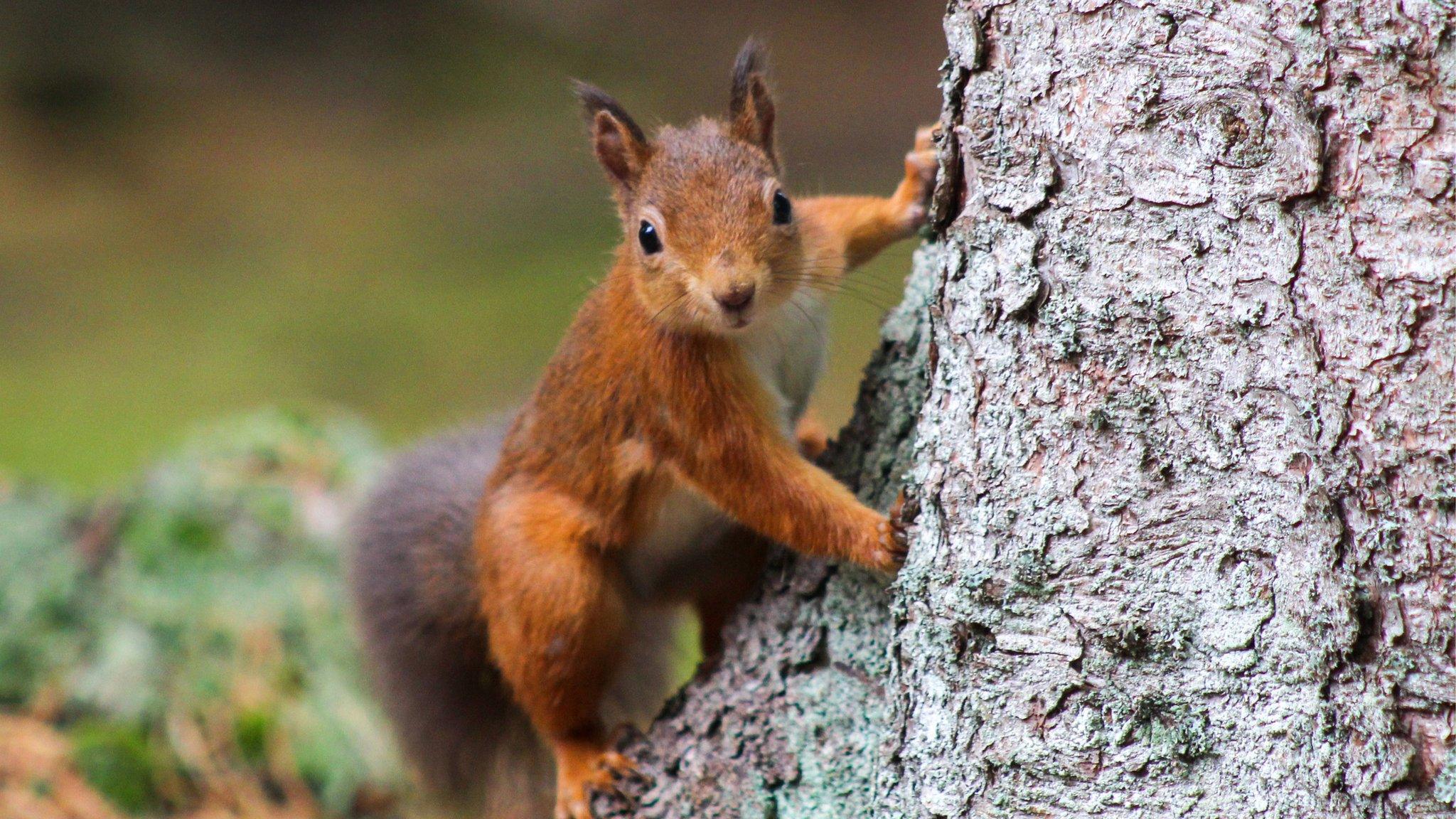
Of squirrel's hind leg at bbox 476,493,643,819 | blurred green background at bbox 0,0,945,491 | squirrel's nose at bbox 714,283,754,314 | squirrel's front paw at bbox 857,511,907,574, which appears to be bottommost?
squirrel's hind leg at bbox 476,493,643,819

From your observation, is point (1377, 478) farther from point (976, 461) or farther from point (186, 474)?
point (186, 474)

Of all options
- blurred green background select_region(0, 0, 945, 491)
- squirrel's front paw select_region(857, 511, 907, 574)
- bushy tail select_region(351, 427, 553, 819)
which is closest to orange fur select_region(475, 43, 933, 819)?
squirrel's front paw select_region(857, 511, 907, 574)

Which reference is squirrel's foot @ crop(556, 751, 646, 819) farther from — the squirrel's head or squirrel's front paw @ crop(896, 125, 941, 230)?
squirrel's front paw @ crop(896, 125, 941, 230)

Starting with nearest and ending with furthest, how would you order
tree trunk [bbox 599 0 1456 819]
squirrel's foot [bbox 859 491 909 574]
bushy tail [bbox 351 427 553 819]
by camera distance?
tree trunk [bbox 599 0 1456 819] → squirrel's foot [bbox 859 491 909 574] → bushy tail [bbox 351 427 553 819]

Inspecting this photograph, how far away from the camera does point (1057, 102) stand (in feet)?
3.80

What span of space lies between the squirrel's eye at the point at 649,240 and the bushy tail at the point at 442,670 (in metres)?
0.60

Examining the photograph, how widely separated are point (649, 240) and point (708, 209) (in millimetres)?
93

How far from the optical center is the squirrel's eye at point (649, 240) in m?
1.60

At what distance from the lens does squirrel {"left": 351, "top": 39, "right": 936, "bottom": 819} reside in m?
1.55

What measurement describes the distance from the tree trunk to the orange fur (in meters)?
0.25

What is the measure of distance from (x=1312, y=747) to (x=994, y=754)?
0.94 feet

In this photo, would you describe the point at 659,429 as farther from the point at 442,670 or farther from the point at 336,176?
the point at 336,176

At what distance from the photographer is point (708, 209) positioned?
1.57 metres

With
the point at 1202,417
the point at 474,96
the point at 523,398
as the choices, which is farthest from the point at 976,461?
the point at 474,96
